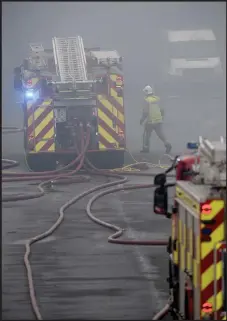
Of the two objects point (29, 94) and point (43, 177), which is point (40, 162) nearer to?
point (29, 94)

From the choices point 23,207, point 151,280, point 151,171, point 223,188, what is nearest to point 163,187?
point 223,188

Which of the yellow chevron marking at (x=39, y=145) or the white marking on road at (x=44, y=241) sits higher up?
the yellow chevron marking at (x=39, y=145)

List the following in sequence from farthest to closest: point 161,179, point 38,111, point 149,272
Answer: point 38,111 → point 149,272 → point 161,179

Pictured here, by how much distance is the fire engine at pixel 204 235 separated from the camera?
29.0 ft

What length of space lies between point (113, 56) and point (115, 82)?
711 mm

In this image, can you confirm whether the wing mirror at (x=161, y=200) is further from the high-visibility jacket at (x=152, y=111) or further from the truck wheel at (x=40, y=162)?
the high-visibility jacket at (x=152, y=111)

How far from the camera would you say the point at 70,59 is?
75.5 ft

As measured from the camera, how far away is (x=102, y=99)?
22.4m

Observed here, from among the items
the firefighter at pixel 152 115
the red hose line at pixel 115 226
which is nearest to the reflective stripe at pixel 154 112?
the firefighter at pixel 152 115

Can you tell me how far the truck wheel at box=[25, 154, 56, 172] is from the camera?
73.1 ft

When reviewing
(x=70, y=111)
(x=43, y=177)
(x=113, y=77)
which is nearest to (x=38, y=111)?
(x=70, y=111)

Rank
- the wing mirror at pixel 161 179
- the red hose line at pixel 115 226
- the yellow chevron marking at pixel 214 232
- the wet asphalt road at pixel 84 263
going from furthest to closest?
1. the red hose line at pixel 115 226
2. the wet asphalt road at pixel 84 263
3. the wing mirror at pixel 161 179
4. the yellow chevron marking at pixel 214 232

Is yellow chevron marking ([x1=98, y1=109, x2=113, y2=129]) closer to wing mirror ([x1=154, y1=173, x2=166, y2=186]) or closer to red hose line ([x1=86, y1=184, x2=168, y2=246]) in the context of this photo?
red hose line ([x1=86, y1=184, x2=168, y2=246])

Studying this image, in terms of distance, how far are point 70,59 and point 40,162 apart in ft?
6.95
